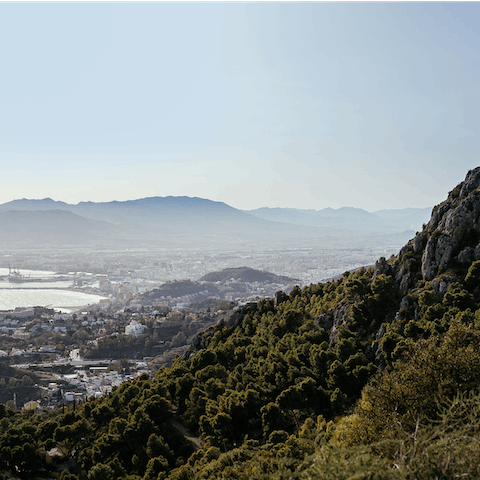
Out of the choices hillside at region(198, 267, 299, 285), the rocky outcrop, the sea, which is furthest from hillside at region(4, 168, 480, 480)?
hillside at region(198, 267, 299, 285)

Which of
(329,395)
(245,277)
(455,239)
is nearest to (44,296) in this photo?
(245,277)

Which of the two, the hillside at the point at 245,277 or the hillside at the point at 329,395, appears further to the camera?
the hillside at the point at 245,277

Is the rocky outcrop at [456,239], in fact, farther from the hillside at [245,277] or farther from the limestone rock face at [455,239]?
the hillside at [245,277]

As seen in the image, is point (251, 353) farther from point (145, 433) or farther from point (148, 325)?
point (148, 325)

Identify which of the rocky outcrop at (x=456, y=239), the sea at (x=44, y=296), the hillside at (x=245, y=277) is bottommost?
the sea at (x=44, y=296)

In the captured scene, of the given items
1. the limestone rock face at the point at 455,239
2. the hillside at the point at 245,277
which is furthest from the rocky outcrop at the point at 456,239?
the hillside at the point at 245,277

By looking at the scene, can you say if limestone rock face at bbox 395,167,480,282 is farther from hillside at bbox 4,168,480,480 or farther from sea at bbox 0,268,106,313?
sea at bbox 0,268,106,313

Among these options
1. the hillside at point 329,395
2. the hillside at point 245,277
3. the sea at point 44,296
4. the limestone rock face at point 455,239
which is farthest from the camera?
the hillside at point 245,277
